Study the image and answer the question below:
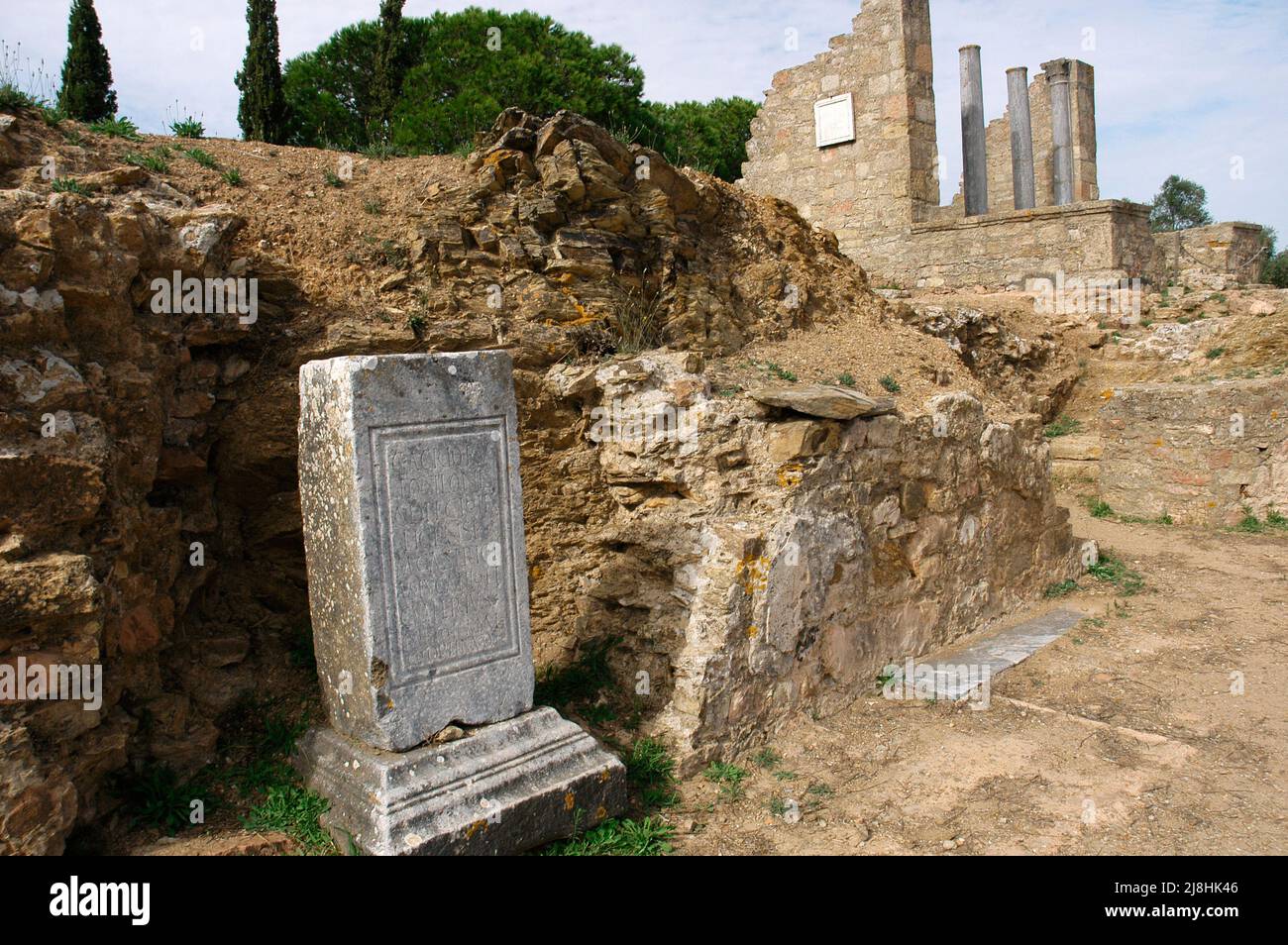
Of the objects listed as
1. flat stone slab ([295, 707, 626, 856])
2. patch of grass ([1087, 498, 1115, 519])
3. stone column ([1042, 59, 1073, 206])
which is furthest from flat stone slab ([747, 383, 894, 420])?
stone column ([1042, 59, 1073, 206])

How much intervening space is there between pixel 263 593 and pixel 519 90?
465 inches

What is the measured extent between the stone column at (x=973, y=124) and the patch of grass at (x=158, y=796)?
576 inches

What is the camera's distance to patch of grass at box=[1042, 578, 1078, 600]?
23.9 ft

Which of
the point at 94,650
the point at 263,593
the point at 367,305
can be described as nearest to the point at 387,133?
the point at 367,305

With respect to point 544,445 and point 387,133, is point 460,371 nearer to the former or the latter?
point 544,445

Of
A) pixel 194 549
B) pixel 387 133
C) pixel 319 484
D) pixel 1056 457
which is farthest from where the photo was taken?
pixel 387 133

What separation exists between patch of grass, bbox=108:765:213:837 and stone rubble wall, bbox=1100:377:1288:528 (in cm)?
931

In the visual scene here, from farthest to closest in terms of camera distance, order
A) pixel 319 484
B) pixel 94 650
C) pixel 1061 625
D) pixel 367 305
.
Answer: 1. pixel 1061 625
2. pixel 367 305
3. pixel 319 484
4. pixel 94 650

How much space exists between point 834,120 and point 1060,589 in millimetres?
9131

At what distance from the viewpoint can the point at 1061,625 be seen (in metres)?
6.64

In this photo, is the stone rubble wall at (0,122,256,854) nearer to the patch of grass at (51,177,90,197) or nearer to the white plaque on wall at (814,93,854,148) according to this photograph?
the patch of grass at (51,177,90,197)

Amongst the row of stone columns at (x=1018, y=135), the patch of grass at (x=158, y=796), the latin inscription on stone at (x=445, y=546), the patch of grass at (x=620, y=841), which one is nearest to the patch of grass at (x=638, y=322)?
the latin inscription on stone at (x=445, y=546)

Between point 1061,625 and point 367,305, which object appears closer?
point 367,305

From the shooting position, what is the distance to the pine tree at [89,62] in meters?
10.2
